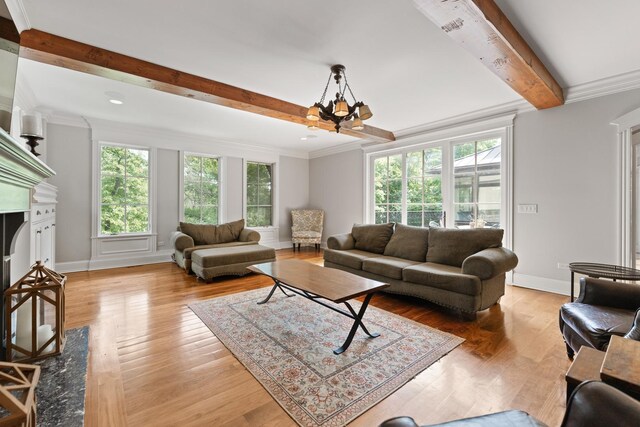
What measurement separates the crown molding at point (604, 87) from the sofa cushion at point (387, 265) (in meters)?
2.72

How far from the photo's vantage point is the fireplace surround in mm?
1237

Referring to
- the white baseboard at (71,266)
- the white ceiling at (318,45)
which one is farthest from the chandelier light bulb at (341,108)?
the white baseboard at (71,266)

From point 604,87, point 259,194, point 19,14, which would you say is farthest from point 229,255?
point 604,87

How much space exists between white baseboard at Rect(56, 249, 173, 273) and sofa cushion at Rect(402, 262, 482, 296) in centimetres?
446

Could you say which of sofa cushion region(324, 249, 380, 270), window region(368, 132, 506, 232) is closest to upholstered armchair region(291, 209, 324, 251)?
window region(368, 132, 506, 232)

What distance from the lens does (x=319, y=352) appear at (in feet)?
6.65

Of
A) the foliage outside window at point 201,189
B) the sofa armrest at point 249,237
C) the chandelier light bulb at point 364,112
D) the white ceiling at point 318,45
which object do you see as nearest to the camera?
the white ceiling at point 318,45

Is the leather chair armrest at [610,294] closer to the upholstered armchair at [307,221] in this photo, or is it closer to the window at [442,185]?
the window at [442,185]

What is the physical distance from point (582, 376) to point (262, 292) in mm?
2966

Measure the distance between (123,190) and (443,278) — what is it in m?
5.28

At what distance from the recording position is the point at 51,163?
4270mm

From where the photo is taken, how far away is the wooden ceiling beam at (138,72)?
7.29 feet

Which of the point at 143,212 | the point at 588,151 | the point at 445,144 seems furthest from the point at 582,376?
the point at 143,212

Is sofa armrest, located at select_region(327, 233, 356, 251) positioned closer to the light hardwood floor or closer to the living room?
the living room
